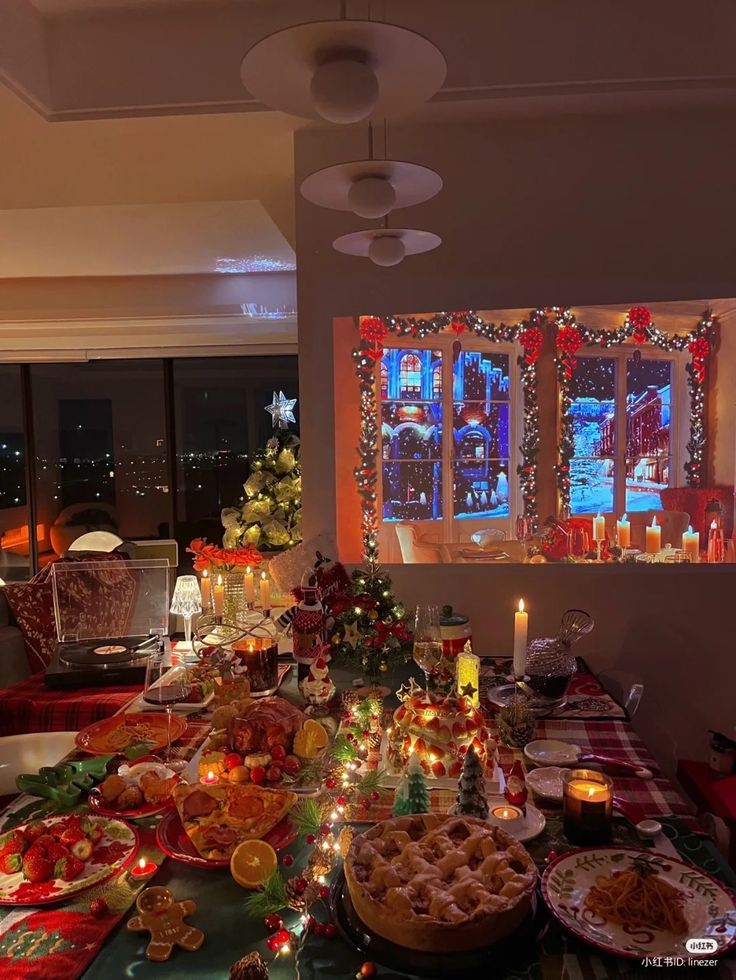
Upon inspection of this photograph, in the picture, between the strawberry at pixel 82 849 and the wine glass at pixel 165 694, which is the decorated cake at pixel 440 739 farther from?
the strawberry at pixel 82 849

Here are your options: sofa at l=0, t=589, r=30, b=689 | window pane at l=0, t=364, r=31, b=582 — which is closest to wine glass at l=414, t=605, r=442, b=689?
sofa at l=0, t=589, r=30, b=689

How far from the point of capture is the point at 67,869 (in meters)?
1.11

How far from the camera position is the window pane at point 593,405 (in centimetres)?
284

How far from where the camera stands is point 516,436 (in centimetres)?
304

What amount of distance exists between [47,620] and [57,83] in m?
2.84

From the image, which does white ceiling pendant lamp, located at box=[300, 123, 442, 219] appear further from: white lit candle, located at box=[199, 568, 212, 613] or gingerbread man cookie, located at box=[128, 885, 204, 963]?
white lit candle, located at box=[199, 568, 212, 613]

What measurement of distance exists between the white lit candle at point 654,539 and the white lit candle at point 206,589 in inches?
62.4

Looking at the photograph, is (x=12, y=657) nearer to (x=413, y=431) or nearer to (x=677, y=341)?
(x=413, y=431)

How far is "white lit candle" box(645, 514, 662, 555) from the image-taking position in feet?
9.06

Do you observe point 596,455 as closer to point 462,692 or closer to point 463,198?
point 463,198

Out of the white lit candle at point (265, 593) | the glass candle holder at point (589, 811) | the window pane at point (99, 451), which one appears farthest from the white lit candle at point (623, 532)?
the window pane at point (99, 451)

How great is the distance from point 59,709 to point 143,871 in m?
1.11

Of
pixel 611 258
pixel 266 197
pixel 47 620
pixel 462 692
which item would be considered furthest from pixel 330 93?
pixel 47 620

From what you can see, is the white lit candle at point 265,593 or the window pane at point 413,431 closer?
the white lit candle at point 265,593
